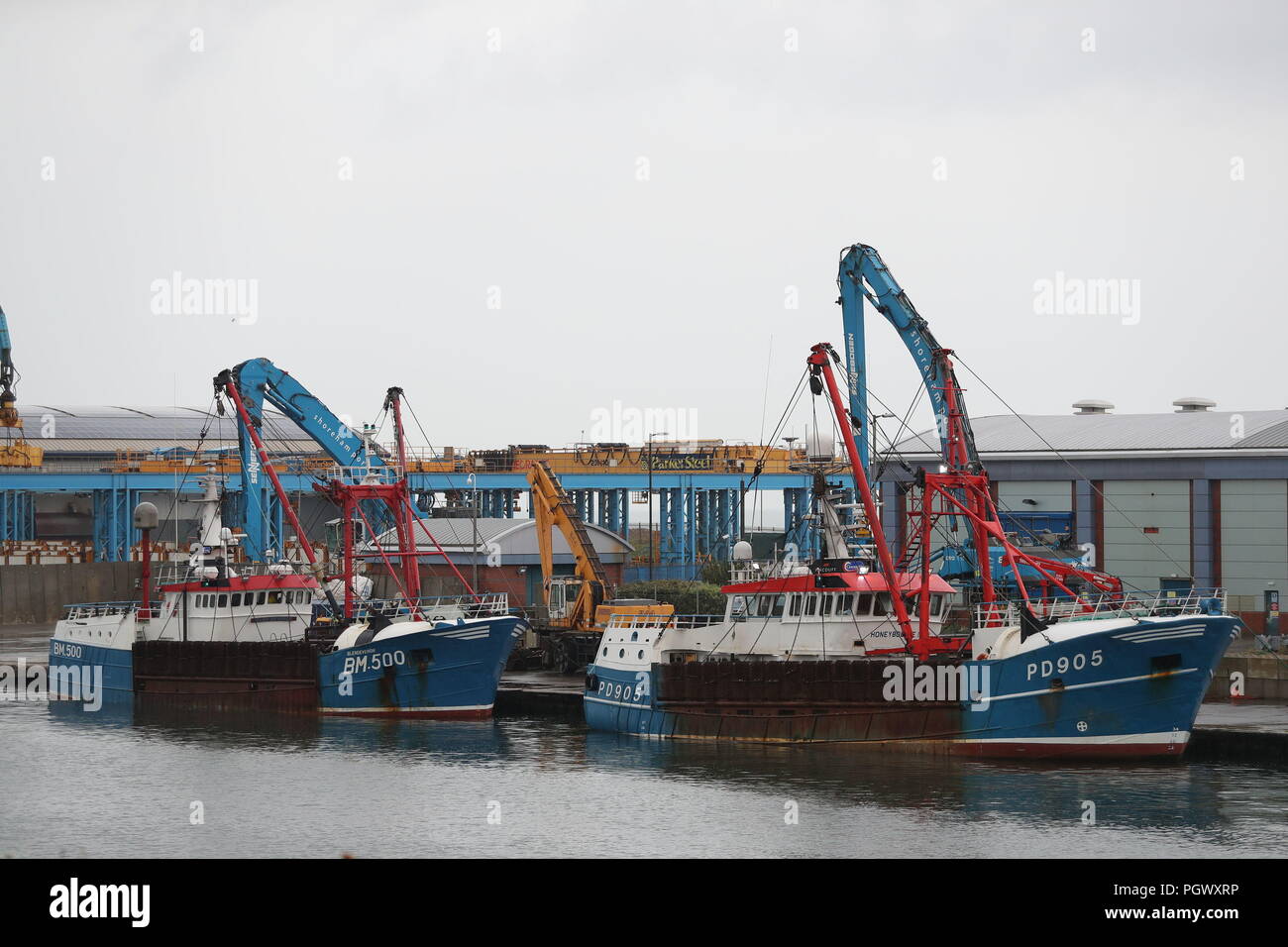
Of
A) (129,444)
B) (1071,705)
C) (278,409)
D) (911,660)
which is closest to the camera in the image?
(1071,705)

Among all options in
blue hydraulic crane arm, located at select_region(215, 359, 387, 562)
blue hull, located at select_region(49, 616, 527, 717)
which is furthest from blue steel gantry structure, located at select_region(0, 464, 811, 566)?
blue hull, located at select_region(49, 616, 527, 717)

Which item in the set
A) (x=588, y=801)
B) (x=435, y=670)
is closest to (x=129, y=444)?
(x=435, y=670)

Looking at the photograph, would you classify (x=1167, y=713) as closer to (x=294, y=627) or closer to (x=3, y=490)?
(x=294, y=627)

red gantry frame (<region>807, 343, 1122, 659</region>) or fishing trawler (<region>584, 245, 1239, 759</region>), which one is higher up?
red gantry frame (<region>807, 343, 1122, 659</region>)

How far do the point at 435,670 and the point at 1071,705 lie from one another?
21.8 metres

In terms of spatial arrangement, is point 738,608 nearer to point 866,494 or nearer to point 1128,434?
point 866,494

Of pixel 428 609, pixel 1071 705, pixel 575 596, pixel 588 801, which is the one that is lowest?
pixel 588 801

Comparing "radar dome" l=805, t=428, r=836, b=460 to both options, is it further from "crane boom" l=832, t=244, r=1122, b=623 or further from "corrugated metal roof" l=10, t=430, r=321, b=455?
A: "corrugated metal roof" l=10, t=430, r=321, b=455

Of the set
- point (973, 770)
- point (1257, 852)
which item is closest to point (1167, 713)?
point (973, 770)

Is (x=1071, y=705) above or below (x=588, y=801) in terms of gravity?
above

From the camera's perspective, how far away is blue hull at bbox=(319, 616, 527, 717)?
5641 cm

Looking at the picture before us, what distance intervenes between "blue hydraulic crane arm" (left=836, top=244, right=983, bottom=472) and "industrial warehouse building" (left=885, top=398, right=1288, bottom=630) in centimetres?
503

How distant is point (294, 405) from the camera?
7075cm
